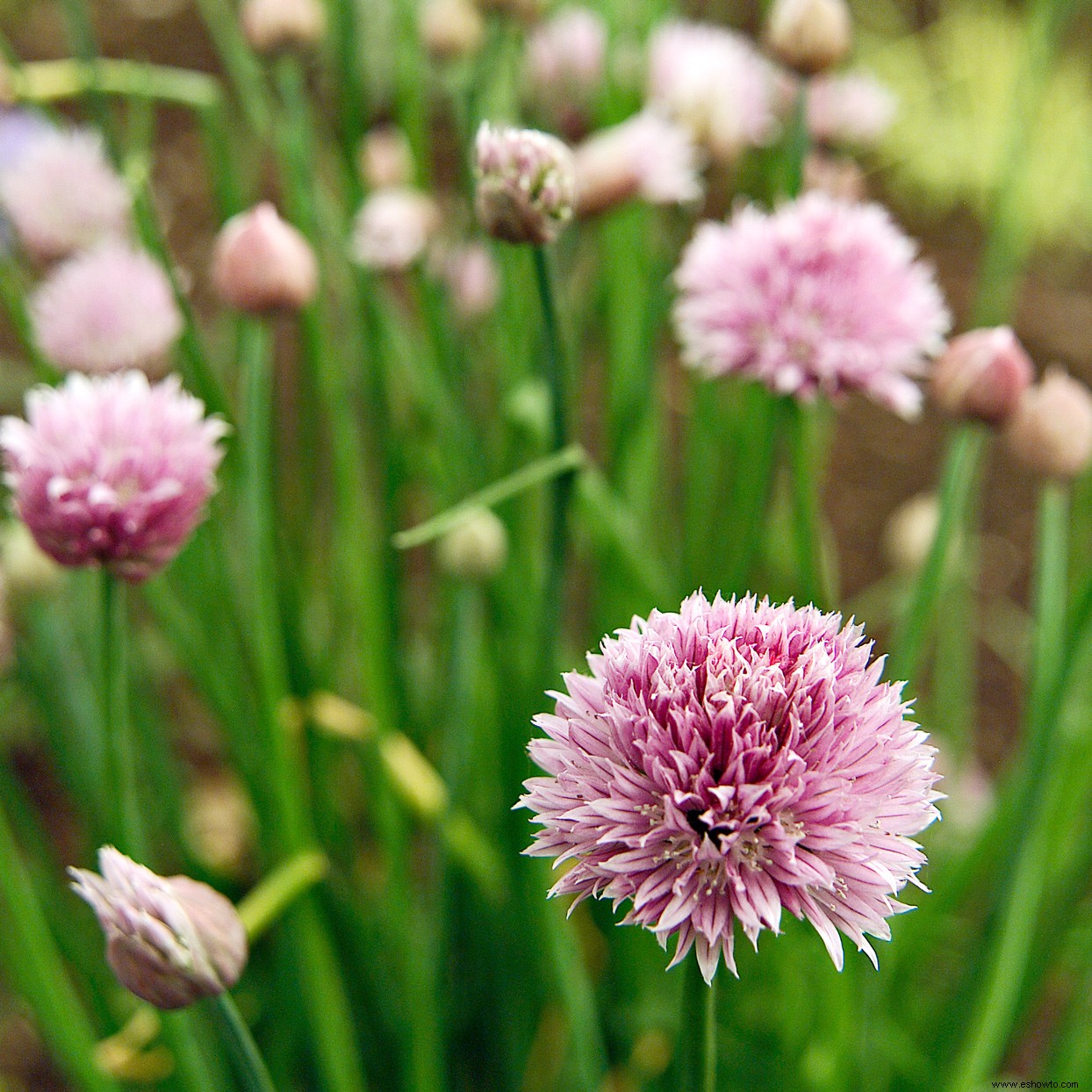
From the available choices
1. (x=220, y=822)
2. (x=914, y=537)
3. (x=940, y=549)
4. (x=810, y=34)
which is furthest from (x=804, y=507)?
(x=220, y=822)

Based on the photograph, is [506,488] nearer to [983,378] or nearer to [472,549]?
[472,549]

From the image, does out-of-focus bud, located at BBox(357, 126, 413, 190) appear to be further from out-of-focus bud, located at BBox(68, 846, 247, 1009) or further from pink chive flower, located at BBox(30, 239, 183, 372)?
out-of-focus bud, located at BBox(68, 846, 247, 1009)

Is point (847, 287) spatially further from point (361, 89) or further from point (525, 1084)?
point (525, 1084)

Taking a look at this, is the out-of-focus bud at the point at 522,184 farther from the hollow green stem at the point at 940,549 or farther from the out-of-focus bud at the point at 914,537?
the out-of-focus bud at the point at 914,537

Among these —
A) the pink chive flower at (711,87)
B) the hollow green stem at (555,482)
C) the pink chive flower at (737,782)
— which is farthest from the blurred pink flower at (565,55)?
the pink chive flower at (737,782)

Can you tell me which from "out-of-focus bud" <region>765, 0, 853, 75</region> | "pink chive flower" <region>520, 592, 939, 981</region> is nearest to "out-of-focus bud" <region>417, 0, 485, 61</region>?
"out-of-focus bud" <region>765, 0, 853, 75</region>
